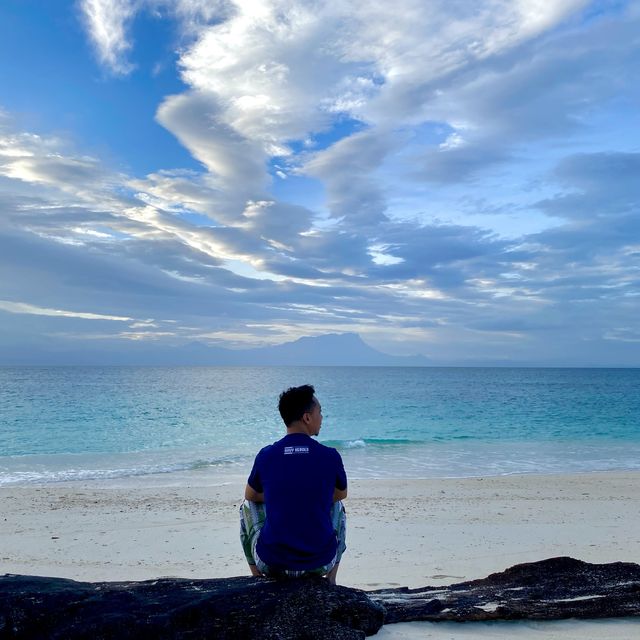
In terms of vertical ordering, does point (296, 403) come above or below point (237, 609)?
above

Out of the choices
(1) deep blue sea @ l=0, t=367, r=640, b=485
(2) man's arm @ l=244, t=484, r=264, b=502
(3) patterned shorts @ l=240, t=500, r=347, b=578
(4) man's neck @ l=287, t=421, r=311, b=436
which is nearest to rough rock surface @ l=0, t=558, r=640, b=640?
(3) patterned shorts @ l=240, t=500, r=347, b=578

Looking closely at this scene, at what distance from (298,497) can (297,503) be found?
4cm

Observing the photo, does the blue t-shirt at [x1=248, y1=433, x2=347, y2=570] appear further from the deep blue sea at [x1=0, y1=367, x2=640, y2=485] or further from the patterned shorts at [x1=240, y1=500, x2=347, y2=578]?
the deep blue sea at [x1=0, y1=367, x2=640, y2=485]

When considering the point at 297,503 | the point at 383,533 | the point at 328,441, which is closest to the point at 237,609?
the point at 297,503

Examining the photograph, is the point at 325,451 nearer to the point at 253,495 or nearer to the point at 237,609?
the point at 253,495

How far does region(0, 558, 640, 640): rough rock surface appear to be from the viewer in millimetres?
3209

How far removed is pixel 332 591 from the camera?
11.6 feet

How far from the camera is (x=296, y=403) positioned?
3916 mm

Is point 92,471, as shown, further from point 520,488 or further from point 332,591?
point 332,591

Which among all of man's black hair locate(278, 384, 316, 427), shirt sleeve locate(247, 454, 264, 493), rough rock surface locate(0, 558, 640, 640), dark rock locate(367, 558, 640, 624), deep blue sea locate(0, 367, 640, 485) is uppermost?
man's black hair locate(278, 384, 316, 427)

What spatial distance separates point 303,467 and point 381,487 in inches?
430

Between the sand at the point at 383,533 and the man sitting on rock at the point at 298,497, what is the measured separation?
2.25 feet

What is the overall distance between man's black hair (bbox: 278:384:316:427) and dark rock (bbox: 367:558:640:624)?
1520 millimetres

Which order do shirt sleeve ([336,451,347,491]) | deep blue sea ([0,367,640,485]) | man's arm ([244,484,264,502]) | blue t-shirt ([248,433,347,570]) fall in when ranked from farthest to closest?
deep blue sea ([0,367,640,485]) → man's arm ([244,484,264,502]) → shirt sleeve ([336,451,347,491]) → blue t-shirt ([248,433,347,570])
